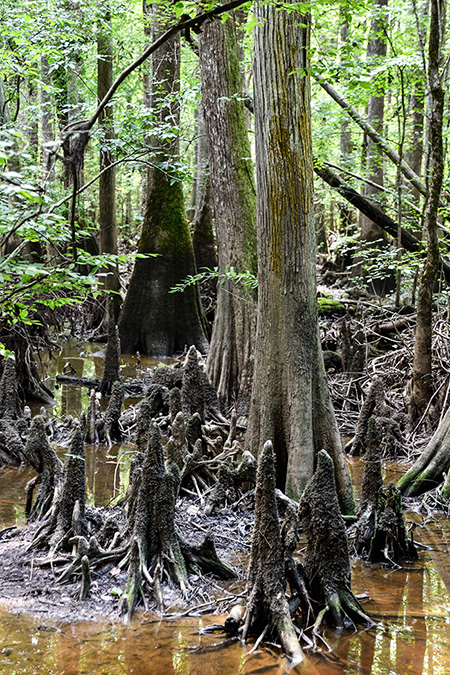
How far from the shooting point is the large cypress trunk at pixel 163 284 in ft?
45.0

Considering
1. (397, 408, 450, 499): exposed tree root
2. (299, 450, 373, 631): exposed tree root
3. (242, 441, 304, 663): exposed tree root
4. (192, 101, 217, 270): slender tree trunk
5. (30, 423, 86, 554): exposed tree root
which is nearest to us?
(242, 441, 304, 663): exposed tree root

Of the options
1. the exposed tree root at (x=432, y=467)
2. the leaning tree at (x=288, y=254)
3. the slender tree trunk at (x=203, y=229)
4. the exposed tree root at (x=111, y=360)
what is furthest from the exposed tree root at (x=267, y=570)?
the slender tree trunk at (x=203, y=229)

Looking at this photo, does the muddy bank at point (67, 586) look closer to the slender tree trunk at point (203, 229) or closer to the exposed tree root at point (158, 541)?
the exposed tree root at point (158, 541)

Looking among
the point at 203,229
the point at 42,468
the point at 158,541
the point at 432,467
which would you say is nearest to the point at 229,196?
the point at 432,467

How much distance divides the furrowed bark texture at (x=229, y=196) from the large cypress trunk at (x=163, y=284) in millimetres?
4568

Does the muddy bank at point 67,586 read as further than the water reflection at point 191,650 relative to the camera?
Yes

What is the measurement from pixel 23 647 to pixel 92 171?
22.9 m

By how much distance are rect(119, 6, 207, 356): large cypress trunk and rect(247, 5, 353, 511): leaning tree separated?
796 centimetres

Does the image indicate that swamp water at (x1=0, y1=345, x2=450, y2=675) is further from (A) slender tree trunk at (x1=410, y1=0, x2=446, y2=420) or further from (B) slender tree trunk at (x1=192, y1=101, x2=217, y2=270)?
(B) slender tree trunk at (x1=192, y1=101, x2=217, y2=270)

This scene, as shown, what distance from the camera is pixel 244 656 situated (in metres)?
3.41

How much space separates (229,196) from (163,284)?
4897 millimetres

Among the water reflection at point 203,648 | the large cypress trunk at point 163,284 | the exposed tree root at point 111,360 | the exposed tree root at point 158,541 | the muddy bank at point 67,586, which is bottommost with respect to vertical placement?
the water reflection at point 203,648

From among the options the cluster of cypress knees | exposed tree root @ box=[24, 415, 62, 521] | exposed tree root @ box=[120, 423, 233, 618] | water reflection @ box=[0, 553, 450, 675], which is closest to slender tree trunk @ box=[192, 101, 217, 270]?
the cluster of cypress knees

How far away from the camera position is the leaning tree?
5.60 m
